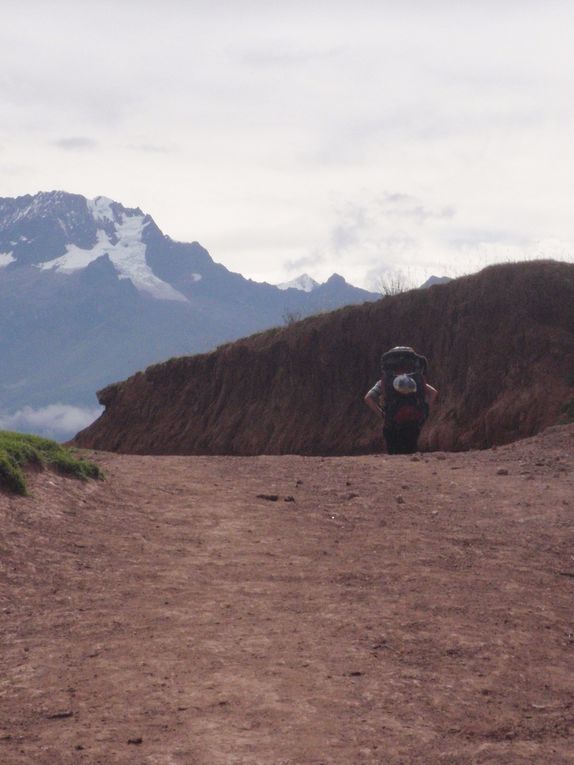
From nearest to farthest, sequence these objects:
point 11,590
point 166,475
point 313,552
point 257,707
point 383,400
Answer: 1. point 257,707
2. point 11,590
3. point 313,552
4. point 166,475
5. point 383,400

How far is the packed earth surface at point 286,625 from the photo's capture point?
17.4ft

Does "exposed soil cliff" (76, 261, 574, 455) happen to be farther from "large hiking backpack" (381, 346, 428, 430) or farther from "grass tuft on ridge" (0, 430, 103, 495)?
"grass tuft on ridge" (0, 430, 103, 495)

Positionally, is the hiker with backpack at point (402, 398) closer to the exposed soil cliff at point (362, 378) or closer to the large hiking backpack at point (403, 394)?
the large hiking backpack at point (403, 394)

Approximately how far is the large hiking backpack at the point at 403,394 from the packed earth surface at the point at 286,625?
4.86 m

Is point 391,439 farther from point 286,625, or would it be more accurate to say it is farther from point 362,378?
point 362,378

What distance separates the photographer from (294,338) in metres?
32.0

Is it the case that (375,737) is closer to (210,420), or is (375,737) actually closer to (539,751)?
(539,751)

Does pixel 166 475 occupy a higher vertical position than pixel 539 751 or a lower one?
higher

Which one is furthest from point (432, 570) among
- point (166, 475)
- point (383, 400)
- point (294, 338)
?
point (294, 338)

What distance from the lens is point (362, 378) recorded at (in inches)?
1174

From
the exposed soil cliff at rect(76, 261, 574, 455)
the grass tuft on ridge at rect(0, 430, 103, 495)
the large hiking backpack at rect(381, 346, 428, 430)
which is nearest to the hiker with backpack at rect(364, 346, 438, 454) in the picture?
the large hiking backpack at rect(381, 346, 428, 430)

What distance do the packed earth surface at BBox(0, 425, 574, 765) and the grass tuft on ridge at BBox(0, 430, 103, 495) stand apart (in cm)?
22

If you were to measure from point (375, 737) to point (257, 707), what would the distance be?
69 centimetres

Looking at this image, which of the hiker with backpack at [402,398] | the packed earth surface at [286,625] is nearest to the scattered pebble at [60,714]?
the packed earth surface at [286,625]
